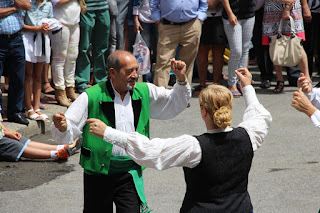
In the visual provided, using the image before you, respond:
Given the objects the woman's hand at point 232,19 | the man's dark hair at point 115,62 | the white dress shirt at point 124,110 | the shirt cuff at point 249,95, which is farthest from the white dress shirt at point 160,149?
the woman's hand at point 232,19

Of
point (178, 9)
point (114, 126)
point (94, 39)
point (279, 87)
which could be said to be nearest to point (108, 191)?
point (114, 126)

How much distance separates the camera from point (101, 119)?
4.39 meters

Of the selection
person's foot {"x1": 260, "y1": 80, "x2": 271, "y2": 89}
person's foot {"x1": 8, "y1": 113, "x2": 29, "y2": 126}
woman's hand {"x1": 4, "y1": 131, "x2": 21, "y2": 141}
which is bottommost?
person's foot {"x1": 260, "y1": 80, "x2": 271, "y2": 89}

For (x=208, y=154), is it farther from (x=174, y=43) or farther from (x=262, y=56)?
(x=262, y=56)

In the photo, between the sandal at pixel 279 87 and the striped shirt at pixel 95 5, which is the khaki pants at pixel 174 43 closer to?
the striped shirt at pixel 95 5

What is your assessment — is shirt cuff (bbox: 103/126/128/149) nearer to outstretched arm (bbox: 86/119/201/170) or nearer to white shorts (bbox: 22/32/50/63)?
outstretched arm (bbox: 86/119/201/170)

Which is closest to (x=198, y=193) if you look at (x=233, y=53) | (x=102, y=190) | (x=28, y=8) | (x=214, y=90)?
(x=214, y=90)

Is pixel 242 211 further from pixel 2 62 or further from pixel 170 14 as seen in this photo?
pixel 170 14

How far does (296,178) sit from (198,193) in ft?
9.82

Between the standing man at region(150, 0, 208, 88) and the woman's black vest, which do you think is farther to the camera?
the standing man at region(150, 0, 208, 88)

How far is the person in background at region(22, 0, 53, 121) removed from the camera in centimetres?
789

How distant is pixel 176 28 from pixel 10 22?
2587mm

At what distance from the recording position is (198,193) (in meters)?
3.63

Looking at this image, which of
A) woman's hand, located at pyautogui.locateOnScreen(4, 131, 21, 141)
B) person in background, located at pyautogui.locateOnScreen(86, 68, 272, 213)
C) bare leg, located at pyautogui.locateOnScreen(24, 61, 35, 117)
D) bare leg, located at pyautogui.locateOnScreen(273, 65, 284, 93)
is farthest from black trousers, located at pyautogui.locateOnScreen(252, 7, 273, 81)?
person in background, located at pyautogui.locateOnScreen(86, 68, 272, 213)
